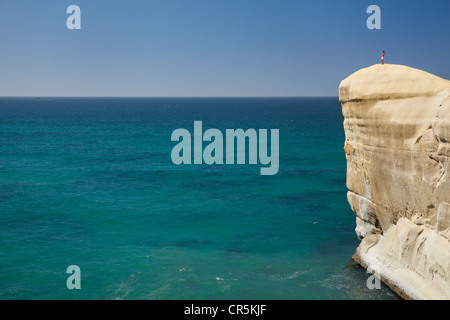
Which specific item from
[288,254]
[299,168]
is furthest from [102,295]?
[299,168]

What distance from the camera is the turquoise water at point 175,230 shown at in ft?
83.7

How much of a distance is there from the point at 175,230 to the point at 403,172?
18.3 m

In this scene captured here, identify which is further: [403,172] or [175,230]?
[175,230]

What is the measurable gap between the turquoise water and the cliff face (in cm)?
237

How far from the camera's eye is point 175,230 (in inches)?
1383

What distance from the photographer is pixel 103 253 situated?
3050 cm

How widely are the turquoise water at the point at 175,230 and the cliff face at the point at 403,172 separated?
7.76 ft

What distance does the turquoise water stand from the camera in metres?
25.5

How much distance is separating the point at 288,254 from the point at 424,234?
10.2 meters

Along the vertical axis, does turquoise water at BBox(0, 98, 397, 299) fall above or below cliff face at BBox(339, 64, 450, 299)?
below

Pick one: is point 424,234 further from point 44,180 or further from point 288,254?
point 44,180

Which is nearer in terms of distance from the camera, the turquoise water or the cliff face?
the cliff face

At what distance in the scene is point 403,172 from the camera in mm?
21797

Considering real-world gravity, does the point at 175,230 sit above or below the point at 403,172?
below
